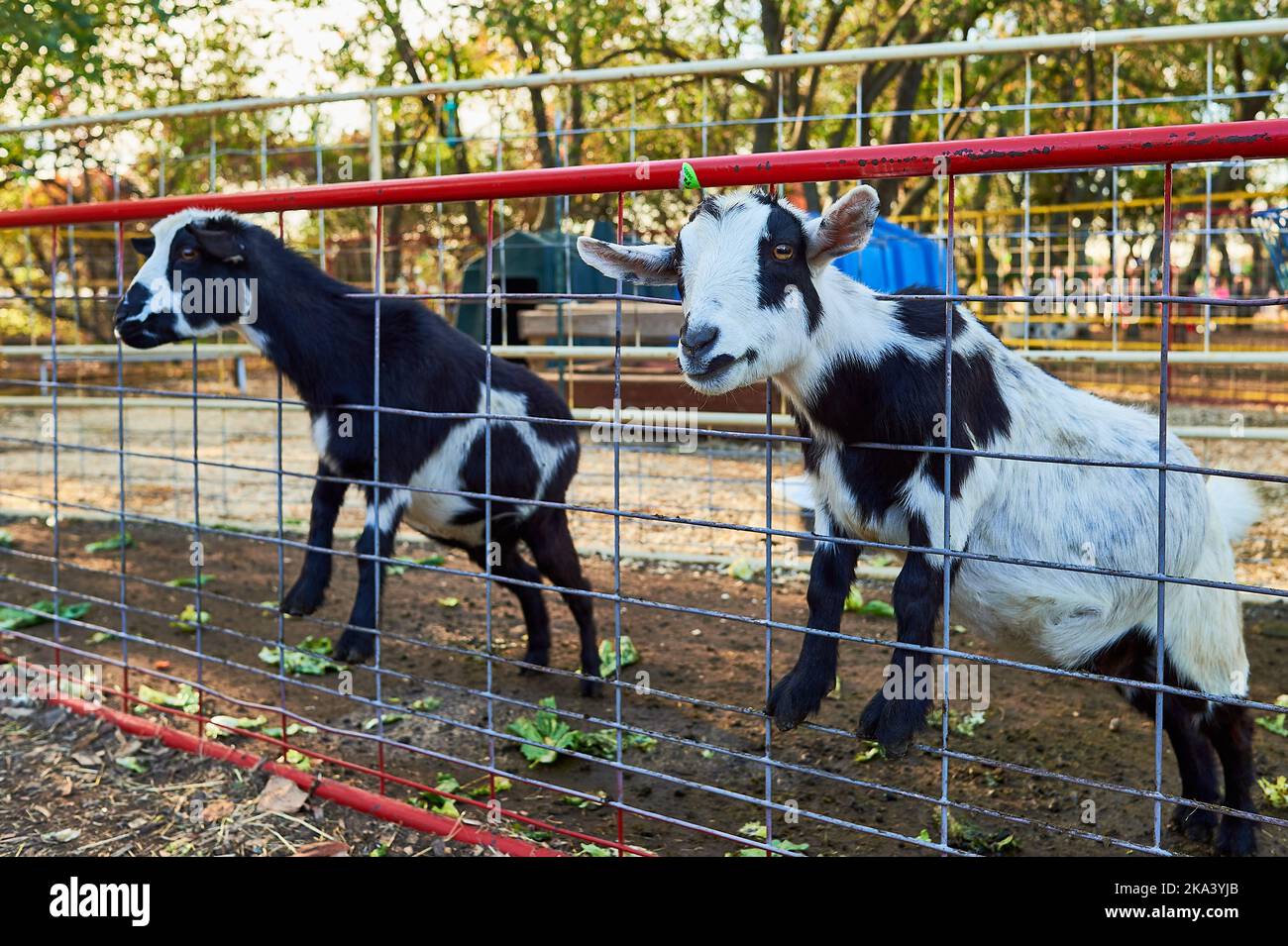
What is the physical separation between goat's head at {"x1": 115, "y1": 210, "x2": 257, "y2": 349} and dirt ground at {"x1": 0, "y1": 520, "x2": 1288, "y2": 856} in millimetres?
895

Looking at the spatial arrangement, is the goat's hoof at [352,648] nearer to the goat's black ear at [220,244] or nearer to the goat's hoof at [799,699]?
the goat's black ear at [220,244]

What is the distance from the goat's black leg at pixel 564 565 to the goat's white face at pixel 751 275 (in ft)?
6.88

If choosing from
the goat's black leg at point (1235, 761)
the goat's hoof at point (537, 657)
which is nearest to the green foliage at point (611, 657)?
the goat's hoof at point (537, 657)

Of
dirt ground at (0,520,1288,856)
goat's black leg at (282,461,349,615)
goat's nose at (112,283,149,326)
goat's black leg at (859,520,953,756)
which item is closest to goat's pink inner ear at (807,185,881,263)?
goat's black leg at (859,520,953,756)

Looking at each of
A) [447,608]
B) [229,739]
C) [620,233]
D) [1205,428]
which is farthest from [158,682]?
[1205,428]

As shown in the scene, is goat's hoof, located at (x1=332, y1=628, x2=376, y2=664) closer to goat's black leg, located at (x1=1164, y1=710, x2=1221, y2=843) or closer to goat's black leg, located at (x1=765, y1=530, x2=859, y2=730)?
goat's black leg, located at (x1=765, y1=530, x2=859, y2=730)

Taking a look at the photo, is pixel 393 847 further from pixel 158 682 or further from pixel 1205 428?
pixel 1205 428

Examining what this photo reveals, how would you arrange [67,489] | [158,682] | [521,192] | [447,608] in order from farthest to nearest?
[67,489] → [447,608] → [158,682] → [521,192]

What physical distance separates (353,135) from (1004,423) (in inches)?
476

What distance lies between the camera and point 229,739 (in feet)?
13.3

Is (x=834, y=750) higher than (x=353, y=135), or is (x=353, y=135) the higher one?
(x=353, y=135)

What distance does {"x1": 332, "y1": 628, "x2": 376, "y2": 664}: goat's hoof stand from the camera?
378 centimetres
